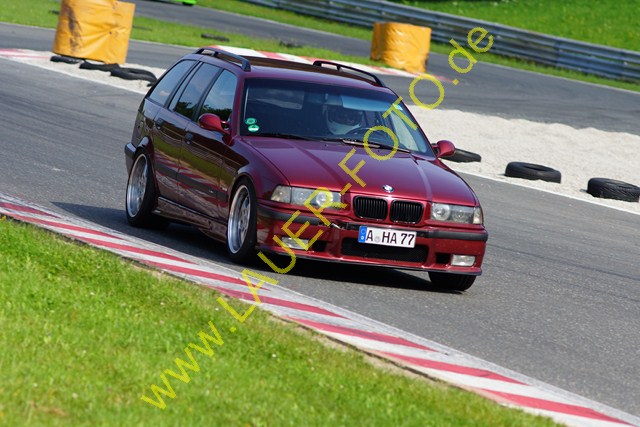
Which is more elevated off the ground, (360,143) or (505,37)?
(505,37)

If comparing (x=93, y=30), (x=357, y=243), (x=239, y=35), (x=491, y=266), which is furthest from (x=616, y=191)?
(x=239, y=35)

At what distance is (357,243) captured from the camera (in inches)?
368

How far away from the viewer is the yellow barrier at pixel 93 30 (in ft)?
86.4

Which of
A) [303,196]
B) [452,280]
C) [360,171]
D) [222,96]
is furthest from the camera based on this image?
[222,96]

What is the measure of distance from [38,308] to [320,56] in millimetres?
24604

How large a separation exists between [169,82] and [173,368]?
6.09 m

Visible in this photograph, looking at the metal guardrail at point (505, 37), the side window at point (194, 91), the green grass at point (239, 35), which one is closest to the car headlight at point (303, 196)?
the side window at point (194, 91)

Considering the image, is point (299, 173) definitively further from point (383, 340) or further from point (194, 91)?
point (383, 340)

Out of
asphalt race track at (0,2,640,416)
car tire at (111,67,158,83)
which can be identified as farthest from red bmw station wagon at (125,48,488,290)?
car tire at (111,67,158,83)

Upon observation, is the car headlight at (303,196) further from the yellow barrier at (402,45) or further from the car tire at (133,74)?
the yellow barrier at (402,45)


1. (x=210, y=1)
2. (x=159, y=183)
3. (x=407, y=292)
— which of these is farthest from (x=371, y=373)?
(x=210, y=1)

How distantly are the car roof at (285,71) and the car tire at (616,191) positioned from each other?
6223 millimetres

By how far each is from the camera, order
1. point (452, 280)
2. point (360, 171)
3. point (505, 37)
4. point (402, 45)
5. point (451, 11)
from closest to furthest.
→ point (360, 171) → point (452, 280) → point (402, 45) → point (505, 37) → point (451, 11)

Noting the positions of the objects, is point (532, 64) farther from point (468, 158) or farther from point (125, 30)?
point (468, 158)
